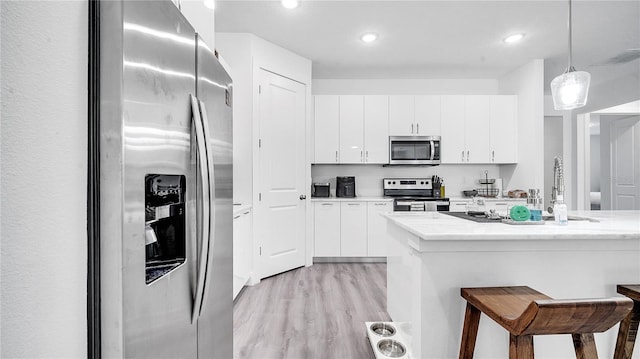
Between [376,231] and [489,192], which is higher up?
[489,192]

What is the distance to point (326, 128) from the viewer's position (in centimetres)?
451

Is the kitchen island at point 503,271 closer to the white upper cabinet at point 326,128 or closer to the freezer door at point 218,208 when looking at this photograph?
the freezer door at point 218,208

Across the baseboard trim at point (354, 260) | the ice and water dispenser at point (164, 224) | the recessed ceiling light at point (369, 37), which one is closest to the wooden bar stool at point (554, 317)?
the ice and water dispenser at point (164, 224)

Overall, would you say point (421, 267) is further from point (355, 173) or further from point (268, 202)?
point (355, 173)

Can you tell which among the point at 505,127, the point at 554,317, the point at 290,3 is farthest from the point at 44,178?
the point at 505,127

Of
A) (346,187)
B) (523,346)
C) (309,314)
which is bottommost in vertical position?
(309,314)

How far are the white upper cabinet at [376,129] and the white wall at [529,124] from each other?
176 centimetres

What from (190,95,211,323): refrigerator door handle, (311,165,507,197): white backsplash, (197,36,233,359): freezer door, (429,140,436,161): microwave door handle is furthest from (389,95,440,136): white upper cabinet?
(190,95,211,323): refrigerator door handle

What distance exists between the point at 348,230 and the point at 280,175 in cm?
121

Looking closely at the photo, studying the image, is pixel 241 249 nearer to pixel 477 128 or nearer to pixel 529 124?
pixel 477 128

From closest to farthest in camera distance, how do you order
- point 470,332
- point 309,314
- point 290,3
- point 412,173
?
point 470,332 → point 309,314 → point 290,3 → point 412,173

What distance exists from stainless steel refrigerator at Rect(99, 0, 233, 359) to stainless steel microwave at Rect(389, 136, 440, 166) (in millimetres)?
3592

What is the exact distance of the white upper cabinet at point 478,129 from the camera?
4527 millimetres

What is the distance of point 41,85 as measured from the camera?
58cm
